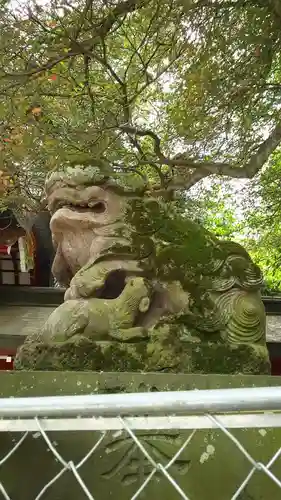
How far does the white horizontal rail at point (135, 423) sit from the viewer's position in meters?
0.98

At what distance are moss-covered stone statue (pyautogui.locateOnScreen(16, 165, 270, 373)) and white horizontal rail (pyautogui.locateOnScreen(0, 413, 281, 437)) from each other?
153cm

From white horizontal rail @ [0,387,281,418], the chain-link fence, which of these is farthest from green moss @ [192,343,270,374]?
white horizontal rail @ [0,387,281,418]

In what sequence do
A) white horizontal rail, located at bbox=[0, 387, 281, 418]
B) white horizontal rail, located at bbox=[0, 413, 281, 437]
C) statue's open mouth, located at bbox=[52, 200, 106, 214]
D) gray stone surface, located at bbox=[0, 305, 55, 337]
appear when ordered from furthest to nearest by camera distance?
gray stone surface, located at bbox=[0, 305, 55, 337]
statue's open mouth, located at bbox=[52, 200, 106, 214]
white horizontal rail, located at bbox=[0, 413, 281, 437]
white horizontal rail, located at bbox=[0, 387, 281, 418]

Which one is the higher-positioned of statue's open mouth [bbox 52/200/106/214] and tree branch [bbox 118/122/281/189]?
tree branch [bbox 118/122/281/189]

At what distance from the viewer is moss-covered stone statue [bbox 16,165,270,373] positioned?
263 centimetres

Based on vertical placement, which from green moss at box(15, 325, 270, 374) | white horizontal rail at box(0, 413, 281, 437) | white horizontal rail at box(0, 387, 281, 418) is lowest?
green moss at box(15, 325, 270, 374)

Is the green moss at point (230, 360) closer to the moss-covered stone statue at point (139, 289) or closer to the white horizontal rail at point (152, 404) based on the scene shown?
the moss-covered stone statue at point (139, 289)

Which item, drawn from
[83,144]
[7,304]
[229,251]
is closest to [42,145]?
[83,144]

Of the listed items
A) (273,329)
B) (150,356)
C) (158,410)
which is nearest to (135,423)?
(158,410)

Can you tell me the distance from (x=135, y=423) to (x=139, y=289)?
1806 millimetres

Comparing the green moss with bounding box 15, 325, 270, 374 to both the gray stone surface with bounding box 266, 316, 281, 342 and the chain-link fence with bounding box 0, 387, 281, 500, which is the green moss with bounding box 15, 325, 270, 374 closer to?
the chain-link fence with bounding box 0, 387, 281, 500

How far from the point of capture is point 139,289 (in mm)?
2803

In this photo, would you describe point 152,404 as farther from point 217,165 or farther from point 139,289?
point 217,165

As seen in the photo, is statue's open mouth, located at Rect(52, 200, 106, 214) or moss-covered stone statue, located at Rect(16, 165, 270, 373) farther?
statue's open mouth, located at Rect(52, 200, 106, 214)
